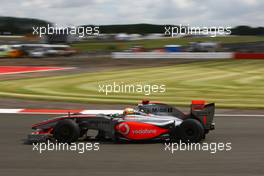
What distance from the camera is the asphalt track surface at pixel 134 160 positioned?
23.5ft

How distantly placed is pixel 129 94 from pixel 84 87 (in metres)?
3.12

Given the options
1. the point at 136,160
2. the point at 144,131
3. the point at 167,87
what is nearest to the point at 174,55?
the point at 167,87

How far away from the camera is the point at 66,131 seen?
29.8ft

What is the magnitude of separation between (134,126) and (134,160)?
52.2 inches

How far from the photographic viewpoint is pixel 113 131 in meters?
9.18

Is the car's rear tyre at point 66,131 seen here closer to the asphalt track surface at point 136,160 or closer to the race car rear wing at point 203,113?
the asphalt track surface at point 136,160

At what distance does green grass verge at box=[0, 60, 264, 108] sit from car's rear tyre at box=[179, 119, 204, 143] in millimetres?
6930

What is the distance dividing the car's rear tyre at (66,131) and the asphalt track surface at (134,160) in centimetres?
48

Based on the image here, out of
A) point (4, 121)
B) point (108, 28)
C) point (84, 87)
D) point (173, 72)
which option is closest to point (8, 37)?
point (108, 28)

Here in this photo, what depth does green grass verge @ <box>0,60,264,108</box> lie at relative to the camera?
58.1 feet

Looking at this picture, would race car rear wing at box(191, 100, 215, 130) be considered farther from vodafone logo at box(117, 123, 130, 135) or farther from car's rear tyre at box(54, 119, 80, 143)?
car's rear tyre at box(54, 119, 80, 143)

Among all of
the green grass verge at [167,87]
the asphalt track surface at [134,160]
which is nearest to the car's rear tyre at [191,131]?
the asphalt track surface at [134,160]

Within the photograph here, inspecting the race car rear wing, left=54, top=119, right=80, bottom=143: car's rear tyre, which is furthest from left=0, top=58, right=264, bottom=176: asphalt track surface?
left=54, top=119, right=80, bottom=143: car's rear tyre

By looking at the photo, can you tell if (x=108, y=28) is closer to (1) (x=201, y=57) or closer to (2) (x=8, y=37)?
(2) (x=8, y=37)
